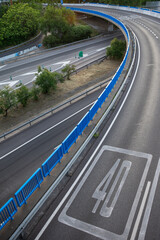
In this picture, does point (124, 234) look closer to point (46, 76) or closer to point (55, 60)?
point (46, 76)

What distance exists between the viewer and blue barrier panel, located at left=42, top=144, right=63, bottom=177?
408 inches

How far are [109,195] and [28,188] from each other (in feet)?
12.9

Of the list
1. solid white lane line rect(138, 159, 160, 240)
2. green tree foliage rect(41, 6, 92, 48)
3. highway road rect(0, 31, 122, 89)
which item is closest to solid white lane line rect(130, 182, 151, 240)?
solid white lane line rect(138, 159, 160, 240)

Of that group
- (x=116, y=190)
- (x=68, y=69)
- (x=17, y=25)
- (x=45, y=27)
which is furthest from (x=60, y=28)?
(x=116, y=190)

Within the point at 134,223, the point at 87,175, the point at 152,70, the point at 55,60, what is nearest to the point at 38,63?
the point at 55,60

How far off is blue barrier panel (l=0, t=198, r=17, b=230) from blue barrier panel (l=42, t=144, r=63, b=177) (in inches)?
87.5

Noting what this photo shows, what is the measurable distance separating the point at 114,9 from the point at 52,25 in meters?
25.5

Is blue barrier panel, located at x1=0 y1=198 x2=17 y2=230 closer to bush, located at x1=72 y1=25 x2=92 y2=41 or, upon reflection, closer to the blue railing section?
the blue railing section

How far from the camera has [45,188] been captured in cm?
1002

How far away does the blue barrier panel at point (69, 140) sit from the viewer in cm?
1179

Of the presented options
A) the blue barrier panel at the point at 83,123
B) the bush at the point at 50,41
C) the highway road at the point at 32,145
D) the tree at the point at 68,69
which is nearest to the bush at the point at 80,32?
the bush at the point at 50,41

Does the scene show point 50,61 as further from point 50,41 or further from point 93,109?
point 93,109

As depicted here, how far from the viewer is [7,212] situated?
8492 mm

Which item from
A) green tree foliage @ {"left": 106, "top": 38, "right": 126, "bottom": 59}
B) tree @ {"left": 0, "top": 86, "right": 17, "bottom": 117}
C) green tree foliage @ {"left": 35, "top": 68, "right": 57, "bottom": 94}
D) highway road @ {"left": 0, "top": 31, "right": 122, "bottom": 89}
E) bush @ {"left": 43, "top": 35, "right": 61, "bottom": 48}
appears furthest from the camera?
bush @ {"left": 43, "top": 35, "right": 61, "bottom": 48}
